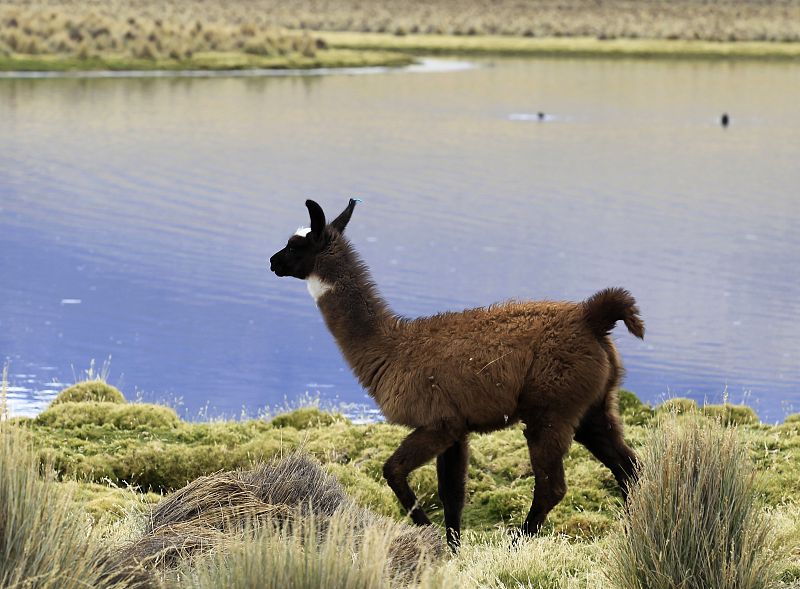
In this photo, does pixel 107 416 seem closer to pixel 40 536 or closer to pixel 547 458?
pixel 547 458

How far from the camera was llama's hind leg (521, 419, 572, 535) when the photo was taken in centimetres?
751

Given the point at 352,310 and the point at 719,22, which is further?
the point at 719,22

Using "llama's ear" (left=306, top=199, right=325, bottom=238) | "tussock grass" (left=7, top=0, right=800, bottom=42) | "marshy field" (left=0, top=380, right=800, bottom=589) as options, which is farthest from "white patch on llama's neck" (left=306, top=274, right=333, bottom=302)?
"tussock grass" (left=7, top=0, right=800, bottom=42)

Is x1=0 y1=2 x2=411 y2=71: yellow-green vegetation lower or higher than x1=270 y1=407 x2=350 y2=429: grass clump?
higher

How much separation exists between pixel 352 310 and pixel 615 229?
1894cm

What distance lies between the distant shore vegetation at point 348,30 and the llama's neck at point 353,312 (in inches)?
1795

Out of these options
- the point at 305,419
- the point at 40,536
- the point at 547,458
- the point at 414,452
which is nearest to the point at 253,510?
the point at 40,536

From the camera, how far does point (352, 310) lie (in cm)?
795

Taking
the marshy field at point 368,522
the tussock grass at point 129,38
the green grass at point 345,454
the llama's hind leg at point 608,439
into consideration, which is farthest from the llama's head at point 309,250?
the tussock grass at point 129,38

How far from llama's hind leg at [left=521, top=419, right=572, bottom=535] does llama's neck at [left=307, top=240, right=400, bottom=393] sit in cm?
104

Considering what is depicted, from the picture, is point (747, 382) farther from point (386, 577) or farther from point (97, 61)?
point (97, 61)

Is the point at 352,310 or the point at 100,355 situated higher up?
the point at 352,310

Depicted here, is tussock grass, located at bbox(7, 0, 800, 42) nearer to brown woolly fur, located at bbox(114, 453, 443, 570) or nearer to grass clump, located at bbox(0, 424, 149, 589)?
brown woolly fur, located at bbox(114, 453, 443, 570)

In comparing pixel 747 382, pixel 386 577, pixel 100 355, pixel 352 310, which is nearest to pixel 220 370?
pixel 100 355
